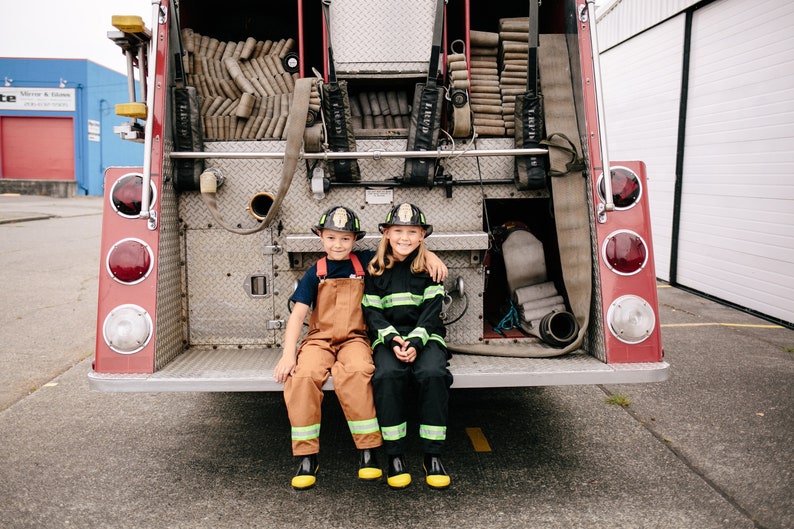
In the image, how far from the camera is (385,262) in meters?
3.59

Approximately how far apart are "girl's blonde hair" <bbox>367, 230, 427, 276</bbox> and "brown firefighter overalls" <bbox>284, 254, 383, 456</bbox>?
3.9 inches

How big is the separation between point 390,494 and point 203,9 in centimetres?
362

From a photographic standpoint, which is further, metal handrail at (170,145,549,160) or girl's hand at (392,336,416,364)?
metal handrail at (170,145,549,160)

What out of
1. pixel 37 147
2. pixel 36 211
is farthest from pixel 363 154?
pixel 37 147

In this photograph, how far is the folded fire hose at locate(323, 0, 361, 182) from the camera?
3.83 meters

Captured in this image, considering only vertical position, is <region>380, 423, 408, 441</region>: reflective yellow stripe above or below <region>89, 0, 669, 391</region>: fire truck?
below

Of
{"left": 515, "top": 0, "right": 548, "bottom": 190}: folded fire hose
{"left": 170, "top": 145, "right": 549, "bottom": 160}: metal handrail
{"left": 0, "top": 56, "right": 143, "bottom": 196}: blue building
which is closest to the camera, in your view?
{"left": 170, "top": 145, "right": 549, "bottom": 160}: metal handrail

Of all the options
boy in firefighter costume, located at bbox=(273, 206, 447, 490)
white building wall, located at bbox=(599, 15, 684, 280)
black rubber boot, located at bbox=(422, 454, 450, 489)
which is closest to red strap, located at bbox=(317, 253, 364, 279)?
boy in firefighter costume, located at bbox=(273, 206, 447, 490)

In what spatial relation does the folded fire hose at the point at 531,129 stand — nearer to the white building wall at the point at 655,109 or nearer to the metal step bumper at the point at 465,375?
the metal step bumper at the point at 465,375

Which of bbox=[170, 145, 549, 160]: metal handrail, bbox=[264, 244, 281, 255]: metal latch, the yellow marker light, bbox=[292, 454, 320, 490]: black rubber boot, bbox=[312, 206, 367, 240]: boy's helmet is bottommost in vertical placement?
bbox=[292, 454, 320, 490]: black rubber boot

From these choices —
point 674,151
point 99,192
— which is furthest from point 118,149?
point 674,151

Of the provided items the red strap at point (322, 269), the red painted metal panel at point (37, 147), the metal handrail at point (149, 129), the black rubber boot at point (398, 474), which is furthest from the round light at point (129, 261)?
the red painted metal panel at point (37, 147)

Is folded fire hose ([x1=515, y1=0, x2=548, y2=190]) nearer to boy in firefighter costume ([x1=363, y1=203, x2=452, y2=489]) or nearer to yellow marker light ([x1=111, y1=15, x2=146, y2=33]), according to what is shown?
boy in firefighter costume ([x1=363, y1=203, x2=452, y2=489])

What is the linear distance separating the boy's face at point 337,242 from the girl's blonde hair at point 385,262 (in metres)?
0.16
